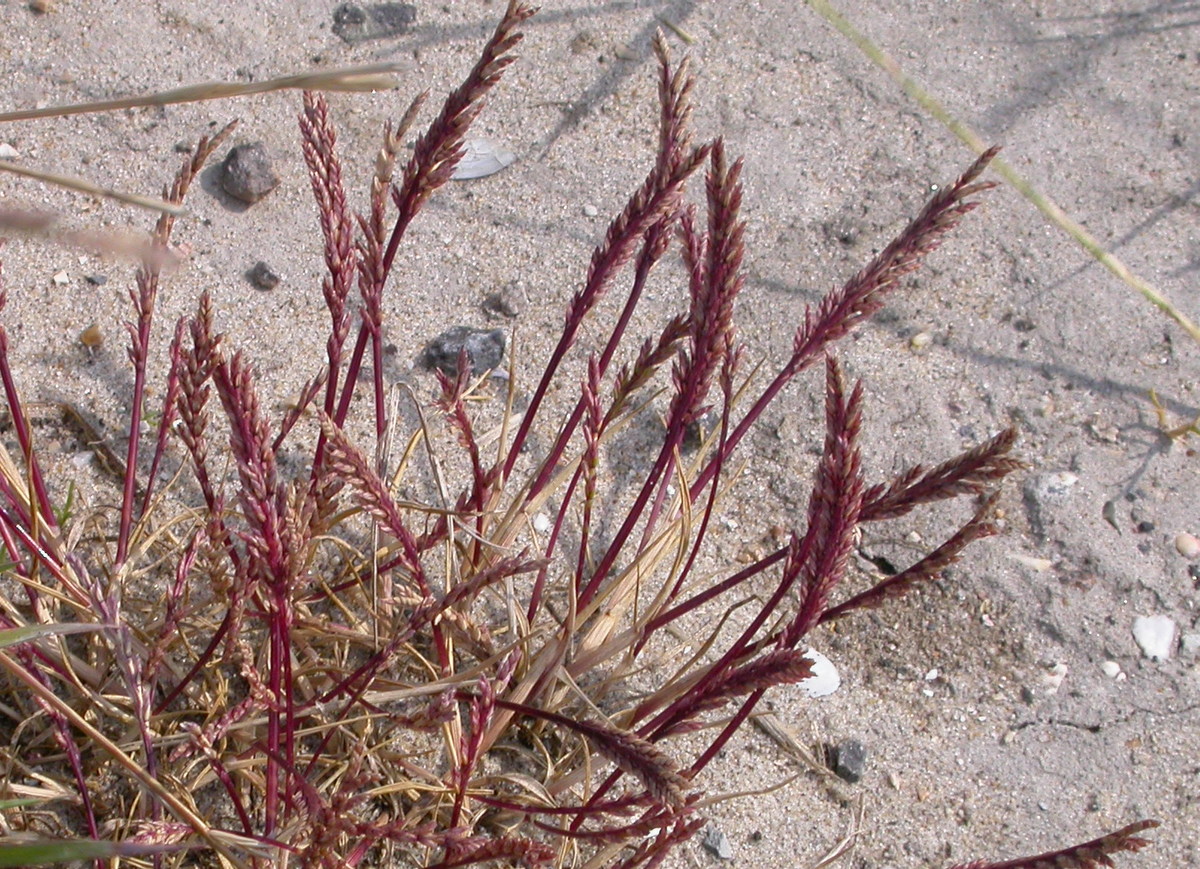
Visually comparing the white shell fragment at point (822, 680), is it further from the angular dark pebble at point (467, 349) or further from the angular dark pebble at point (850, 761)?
the angular dark pebble at point (467, 349)

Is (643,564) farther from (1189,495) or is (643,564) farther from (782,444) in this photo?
(1189,495)

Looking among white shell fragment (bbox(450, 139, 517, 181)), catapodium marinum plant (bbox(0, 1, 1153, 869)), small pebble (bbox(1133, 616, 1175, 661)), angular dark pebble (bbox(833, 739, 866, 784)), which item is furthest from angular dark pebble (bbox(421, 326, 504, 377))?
small pebble (bbox(1133, 616, 1175, 661))

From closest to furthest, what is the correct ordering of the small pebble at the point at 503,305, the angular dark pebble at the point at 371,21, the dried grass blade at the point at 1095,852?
the dried grass blade at the point at 1095,852 → the small pebble at the point at 503,305 → the angular dark pebble at the point at 371,21

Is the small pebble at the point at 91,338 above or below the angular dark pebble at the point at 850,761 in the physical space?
below

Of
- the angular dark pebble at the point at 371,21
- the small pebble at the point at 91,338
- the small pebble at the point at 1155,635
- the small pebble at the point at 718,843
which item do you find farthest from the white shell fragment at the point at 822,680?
the angular dark pebble at the point at 371,21

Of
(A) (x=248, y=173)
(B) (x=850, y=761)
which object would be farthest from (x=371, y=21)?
(B) (x=850, y=761)

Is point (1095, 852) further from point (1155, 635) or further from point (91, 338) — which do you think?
point (91, 338)
